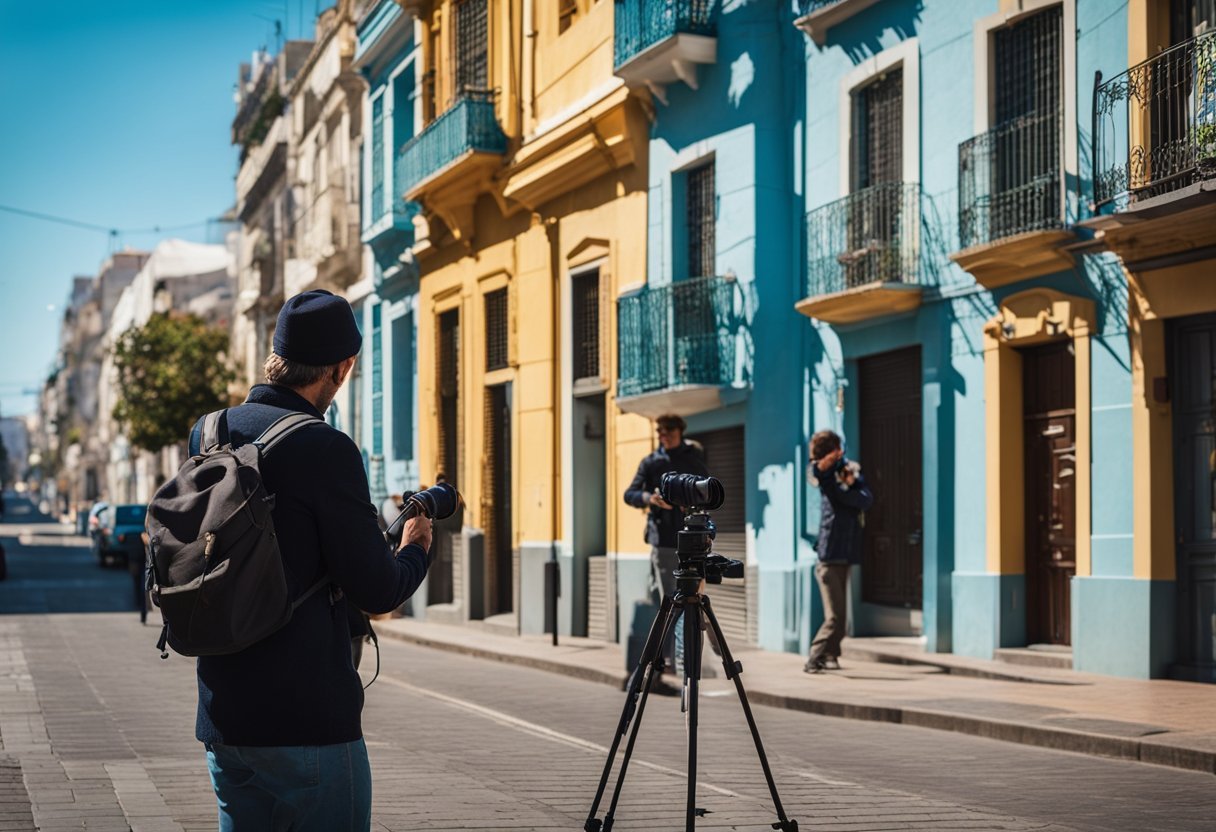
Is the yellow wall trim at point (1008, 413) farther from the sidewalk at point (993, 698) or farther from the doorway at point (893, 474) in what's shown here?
the doorway at point (893, 474)

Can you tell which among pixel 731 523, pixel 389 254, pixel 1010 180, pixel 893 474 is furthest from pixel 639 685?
pixel 389 254

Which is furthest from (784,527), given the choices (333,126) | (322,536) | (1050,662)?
(333,126)

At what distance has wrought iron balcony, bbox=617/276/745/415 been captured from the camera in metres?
19.6

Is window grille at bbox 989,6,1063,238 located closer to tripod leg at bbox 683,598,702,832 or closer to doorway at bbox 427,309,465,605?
tripod leg at bbox 683,598,702,832

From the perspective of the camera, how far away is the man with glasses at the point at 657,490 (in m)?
13.7

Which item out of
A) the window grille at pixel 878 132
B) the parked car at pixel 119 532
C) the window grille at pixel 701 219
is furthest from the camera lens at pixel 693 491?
the parked car at pixel 119 532

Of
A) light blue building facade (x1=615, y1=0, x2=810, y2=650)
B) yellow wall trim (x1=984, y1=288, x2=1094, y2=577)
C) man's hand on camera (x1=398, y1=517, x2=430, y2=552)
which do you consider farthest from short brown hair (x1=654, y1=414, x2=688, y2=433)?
man's hand on camera (x1=398, y1=517, x2=430, y2=552)

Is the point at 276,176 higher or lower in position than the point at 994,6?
higher

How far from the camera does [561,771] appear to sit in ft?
31.3

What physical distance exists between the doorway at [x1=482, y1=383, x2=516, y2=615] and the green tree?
30.3m

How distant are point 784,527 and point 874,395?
1.72m

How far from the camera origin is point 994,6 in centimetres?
1644

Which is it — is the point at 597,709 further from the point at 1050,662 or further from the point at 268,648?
the point at 268,648

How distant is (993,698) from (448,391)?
1613cm
